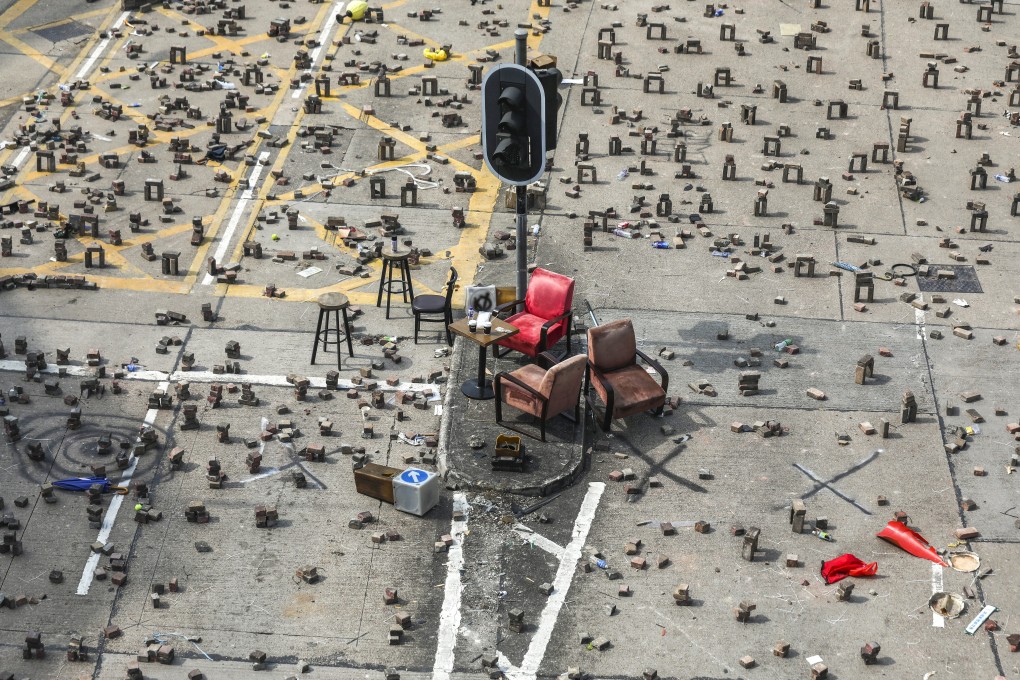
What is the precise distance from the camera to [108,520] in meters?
15.8

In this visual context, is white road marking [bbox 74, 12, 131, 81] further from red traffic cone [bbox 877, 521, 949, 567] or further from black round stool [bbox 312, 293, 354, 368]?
red traffic cone [bbox 877, 521, 949, 567]

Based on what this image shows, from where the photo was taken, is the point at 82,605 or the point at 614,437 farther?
the point at 614,437

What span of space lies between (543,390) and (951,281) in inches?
256

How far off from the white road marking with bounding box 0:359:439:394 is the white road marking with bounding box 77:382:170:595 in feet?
2.37

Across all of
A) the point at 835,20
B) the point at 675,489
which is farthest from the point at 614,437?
the point at 835,20

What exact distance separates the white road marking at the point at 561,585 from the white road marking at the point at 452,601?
25.1 inches

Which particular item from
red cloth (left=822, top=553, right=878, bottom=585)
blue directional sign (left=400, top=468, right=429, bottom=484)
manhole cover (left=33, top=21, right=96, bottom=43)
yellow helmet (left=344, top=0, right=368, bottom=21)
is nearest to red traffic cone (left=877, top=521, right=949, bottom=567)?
red cloth (left=822, top=553, right=878, bottom=585)

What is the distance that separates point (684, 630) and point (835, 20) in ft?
54.8

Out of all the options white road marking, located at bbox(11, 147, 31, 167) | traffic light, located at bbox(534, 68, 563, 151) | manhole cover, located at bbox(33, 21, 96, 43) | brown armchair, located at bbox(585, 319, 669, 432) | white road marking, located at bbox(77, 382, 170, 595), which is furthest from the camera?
manhole cover, located at bbox(33, 21, 96, 43)

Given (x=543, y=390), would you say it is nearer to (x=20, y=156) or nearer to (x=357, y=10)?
(x=20, y=156)

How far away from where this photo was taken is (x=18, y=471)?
1648cm

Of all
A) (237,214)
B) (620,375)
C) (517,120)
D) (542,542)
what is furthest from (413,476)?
A: (237,214)

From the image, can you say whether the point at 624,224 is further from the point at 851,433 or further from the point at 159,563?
the point at 159,563

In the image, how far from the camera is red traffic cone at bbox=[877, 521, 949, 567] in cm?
1540
